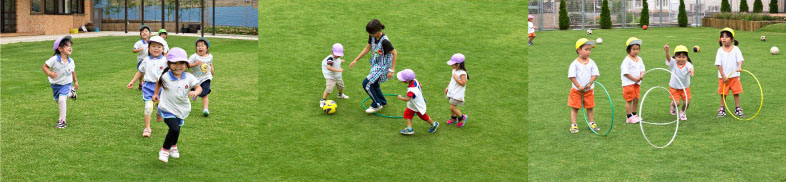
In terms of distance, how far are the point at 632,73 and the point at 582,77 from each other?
2.91 feet

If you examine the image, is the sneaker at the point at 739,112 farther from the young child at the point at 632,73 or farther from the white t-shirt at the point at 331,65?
the white t-shirt at the point at 331,65

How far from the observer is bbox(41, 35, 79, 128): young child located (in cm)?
963

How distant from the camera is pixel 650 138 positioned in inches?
359

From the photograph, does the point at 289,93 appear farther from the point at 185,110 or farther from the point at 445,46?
the point at 445,46

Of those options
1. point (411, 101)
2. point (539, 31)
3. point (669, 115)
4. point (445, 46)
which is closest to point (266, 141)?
point (411, 101)

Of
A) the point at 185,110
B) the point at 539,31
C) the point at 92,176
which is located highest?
the point at 539,31

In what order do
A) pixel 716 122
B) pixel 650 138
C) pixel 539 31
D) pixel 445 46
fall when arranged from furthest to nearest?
pixel 539 31, pixel 445 46, pixel 716 122, pixel 650 138

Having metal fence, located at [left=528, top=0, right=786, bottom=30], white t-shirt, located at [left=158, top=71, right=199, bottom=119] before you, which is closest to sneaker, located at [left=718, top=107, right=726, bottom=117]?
white t-shirt, located at [left=158, top=71, right=199, bottom=119]

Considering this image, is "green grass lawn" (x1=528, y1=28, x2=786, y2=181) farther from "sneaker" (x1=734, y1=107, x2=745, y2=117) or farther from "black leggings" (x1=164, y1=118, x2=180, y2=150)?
"black leggings" (x1=164, y1=118, x2=180, y2=150)

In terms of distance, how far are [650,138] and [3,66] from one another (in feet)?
49.6

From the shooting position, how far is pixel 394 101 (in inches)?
456

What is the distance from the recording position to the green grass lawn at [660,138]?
7.52 meters

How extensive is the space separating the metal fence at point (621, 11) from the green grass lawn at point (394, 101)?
10.3 m

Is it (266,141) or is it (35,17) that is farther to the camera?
(35,17)
